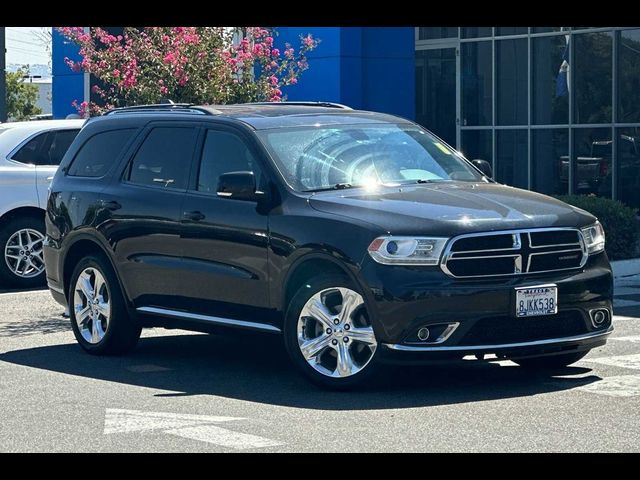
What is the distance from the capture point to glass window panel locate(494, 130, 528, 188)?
2564 cm

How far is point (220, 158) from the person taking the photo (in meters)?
10.3

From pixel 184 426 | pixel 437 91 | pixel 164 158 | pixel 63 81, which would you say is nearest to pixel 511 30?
pixel 437 91

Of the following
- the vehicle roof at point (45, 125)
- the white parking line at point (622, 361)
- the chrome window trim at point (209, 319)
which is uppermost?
the vehicle roof at point (45, 125)

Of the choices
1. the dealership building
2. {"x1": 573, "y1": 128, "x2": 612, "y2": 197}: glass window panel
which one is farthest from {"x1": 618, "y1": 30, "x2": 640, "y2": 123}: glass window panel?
{"x1": 573, "y1": 128, "x2": 612, "y2": 197}: glass window panel

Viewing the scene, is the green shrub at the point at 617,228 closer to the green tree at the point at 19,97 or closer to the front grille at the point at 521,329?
the front grille at the point at 521,329

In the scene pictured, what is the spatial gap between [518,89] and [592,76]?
192 centimetres

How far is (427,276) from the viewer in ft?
28.6

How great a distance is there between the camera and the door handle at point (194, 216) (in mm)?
10055

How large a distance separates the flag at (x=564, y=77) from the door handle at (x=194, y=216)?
50.5ft

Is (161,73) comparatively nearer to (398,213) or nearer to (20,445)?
(398,213)

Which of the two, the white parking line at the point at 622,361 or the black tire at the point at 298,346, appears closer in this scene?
the black tire at the point at 298,346

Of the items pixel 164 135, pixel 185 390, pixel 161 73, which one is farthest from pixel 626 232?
pixel 185 390

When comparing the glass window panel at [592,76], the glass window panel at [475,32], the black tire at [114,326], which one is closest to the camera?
the black tire at [114,326]

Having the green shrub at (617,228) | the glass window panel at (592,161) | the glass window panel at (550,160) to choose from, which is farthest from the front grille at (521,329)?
the glass window panel at (550,160)
